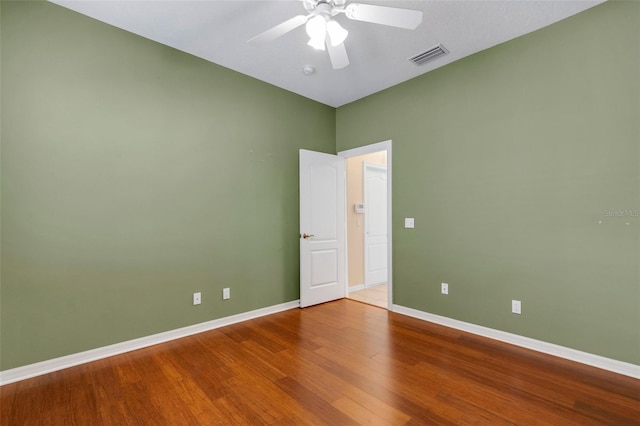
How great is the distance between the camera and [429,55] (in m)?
3.08

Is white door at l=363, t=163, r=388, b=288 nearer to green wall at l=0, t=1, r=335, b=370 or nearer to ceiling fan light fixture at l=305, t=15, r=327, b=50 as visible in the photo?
green wall at l=0, t=1, r=335, b=370

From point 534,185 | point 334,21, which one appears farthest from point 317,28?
point 534,185

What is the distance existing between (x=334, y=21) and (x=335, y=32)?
0.22ft

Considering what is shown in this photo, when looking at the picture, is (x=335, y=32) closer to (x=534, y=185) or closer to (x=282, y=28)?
(x=282, y=28)

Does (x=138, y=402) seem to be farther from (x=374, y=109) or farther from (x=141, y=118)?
(x=374, y=109)

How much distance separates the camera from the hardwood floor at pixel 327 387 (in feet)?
5.90

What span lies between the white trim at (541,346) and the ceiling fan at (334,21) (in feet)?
9.31

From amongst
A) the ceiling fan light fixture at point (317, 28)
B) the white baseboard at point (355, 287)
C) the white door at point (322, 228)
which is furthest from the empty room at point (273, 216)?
the white baseboard at point (355, 287)

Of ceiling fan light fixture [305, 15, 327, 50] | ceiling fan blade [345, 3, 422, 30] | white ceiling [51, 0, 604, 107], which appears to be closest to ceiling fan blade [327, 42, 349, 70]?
ceiling fan light fixture [305, 15, 327, 50]

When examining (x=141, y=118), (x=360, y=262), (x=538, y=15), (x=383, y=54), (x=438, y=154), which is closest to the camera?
(x=538, y=15)

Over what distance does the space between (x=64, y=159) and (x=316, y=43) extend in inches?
88.6

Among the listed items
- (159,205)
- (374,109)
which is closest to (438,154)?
(374,109)

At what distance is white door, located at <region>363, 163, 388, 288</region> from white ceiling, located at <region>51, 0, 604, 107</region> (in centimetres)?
197

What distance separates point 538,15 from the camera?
2490mm
